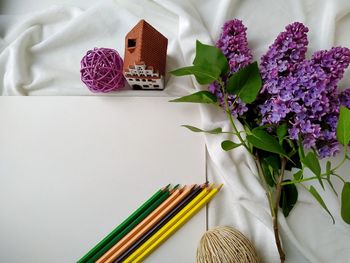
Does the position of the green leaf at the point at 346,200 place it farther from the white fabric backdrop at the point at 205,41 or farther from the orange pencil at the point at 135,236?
the orange pencil at the point at 135,236

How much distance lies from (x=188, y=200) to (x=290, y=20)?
1.55ft

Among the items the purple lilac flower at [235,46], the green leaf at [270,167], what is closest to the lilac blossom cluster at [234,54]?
the purple lilac flower at [235,46]

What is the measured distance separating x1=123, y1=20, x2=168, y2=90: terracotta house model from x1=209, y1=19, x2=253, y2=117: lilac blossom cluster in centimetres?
12

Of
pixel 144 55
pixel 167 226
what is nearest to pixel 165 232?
pixel 167 226

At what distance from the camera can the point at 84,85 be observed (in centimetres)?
66

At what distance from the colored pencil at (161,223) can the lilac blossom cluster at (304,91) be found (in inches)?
8.0

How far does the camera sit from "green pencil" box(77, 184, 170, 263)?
56 cm

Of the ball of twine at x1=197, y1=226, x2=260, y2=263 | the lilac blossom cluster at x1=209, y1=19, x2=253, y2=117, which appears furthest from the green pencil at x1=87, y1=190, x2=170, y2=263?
the lilac blossom cluster at x1=209, y1=19, x2=253, y2=117

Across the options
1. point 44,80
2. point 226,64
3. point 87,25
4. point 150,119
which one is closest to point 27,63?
point 44,80

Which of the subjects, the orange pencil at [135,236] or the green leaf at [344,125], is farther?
the orange pencil at [135,236]

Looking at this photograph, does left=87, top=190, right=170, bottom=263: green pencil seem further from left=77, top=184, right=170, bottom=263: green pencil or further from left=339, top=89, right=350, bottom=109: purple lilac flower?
left=339, top=89, right=350, bottom=109: purple lilac flower

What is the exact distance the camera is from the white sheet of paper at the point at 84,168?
0.58m

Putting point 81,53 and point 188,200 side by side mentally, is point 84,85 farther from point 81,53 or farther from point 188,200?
point 188,200

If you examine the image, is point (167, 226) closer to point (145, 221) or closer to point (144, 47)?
point (145, 221)
